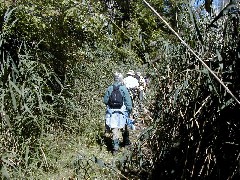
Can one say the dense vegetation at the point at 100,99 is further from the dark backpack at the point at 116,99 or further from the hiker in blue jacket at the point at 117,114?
the dark backpack at the point at 116,99

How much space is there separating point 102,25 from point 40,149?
9.51 ft

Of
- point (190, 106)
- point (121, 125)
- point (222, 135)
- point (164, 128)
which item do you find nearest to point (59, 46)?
point (121, 125)

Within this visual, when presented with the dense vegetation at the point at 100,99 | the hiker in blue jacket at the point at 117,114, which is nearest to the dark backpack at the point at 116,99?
the hiker in blue jacket at the point at 117,114

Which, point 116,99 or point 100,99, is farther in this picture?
point 100,99

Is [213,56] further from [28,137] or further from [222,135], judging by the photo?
[28,137]

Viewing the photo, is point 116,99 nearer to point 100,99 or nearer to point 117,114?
point 117,114

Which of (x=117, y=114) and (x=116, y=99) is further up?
(x=116, y=99)

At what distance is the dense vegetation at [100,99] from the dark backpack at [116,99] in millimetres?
608

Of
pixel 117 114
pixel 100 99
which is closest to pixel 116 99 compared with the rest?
pixel 117 114

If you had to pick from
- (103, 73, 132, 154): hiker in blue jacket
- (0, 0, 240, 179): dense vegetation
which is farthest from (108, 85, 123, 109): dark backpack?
(0, 0, 240, 179): dense vegetation

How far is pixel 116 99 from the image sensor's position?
779 centimetres

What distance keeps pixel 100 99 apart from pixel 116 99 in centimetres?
223

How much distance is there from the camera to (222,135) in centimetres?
308

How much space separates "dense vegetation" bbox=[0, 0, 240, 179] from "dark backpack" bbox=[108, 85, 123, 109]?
0.61 metres
